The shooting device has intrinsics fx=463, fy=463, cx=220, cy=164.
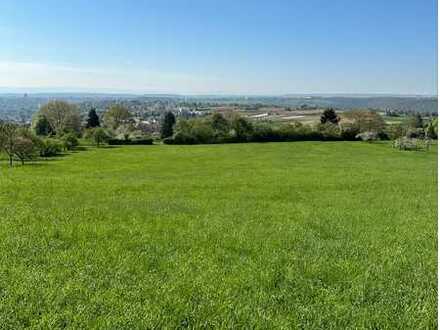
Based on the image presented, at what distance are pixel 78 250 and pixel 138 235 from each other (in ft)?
4.23

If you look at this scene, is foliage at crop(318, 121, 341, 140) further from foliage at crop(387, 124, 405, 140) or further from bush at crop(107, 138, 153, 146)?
bush at crop(107, 138, 153, 146)

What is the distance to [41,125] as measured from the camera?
87875 mm

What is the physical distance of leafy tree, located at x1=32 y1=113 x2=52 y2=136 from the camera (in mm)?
86812

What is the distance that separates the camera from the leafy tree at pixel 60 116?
295ft

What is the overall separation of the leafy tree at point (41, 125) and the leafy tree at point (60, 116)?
2.63 ft

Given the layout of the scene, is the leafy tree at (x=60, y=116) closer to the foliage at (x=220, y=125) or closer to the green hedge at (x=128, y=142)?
the green hedge at (x=128, y=142)

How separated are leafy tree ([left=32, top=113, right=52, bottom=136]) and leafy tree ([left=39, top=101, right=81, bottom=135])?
80 centimetres

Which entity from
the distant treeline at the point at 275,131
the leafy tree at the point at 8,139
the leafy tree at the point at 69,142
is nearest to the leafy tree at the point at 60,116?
the leafy tree at the point at 69,142

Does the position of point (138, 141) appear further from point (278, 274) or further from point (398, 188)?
point (278, 274)

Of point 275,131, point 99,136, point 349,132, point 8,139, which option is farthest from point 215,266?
point 349,132

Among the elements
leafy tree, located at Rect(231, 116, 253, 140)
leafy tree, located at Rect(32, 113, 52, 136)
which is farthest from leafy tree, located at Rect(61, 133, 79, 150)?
leafy tree, located at Rect(231, 116, 253, 140)

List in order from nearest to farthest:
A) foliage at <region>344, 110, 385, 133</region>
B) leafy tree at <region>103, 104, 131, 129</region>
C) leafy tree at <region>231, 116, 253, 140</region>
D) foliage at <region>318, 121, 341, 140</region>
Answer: leafy tree at <region>231, 116, 253, 140</region> < foliage at <region>318, 121, 341, 140</region> < foliage at <region>344, 110, 385, 133</region> < leafy tree at <region>103, 104, 131, 129</region>

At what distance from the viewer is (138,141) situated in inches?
2921

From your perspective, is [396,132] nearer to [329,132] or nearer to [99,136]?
[329,132]
